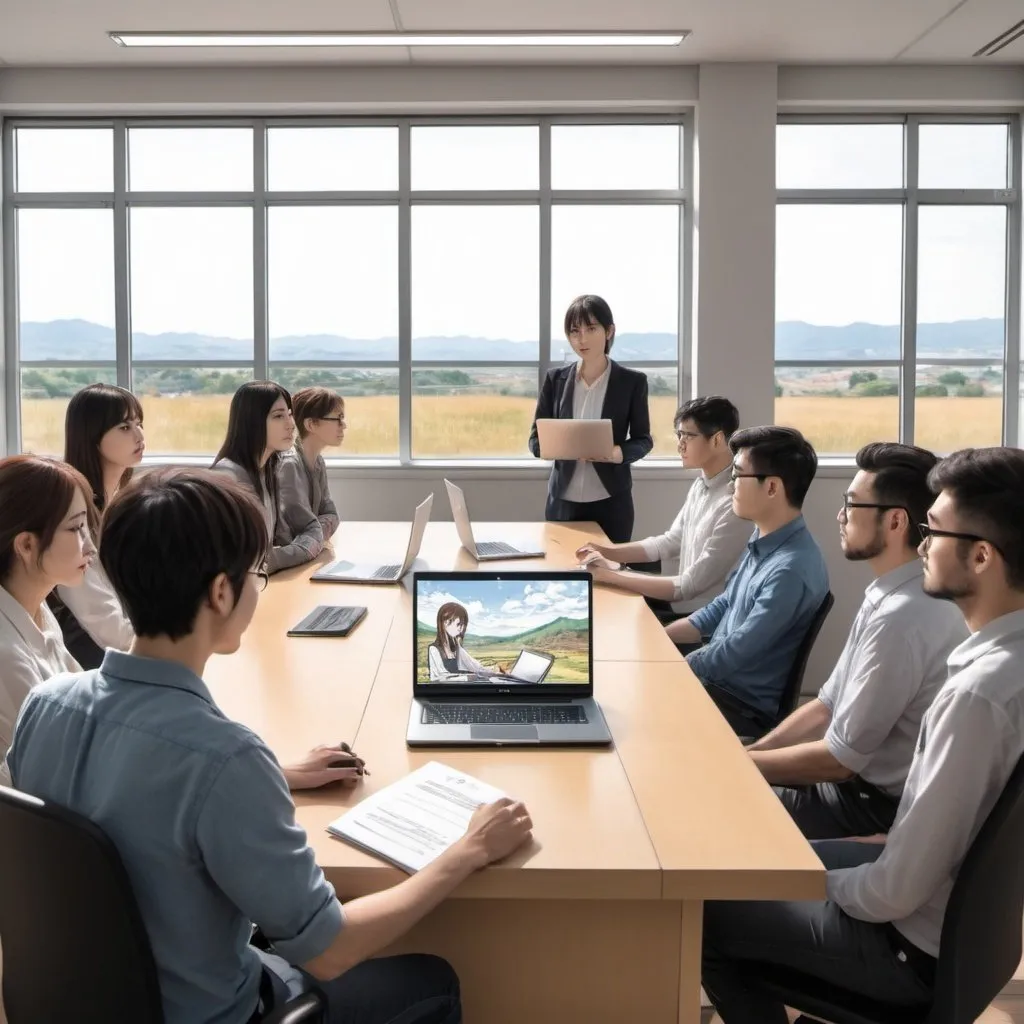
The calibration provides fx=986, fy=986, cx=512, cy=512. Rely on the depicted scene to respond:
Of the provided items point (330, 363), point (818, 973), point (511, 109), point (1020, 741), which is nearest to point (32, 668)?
point (818, 973)

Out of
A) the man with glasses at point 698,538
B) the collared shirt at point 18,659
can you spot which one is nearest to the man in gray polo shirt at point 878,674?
the man with glasses at point 698,538

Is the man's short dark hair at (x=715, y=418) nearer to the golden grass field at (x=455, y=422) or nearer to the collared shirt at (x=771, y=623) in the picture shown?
the collared shirt at (x=771, y=623)

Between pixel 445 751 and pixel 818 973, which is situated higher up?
pixel 445 751

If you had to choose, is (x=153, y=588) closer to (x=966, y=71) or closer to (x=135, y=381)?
(x=135, y=381)

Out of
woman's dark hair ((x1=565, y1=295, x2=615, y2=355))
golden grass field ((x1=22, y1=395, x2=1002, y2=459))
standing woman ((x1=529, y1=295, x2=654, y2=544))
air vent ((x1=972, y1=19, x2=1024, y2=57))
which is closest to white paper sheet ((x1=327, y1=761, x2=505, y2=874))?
standing woman ((x1=529, y1=295, x2=654, y2=544))

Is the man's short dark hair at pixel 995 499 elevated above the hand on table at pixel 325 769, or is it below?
above

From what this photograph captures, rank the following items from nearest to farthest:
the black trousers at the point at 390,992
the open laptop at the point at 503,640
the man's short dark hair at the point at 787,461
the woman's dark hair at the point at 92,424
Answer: the black trousers at the point at 390,992 → the open laptop at the point at 503,640 → the man's short dark hair at the point at 787,461 → the woman's dark hair at the point at 92,424

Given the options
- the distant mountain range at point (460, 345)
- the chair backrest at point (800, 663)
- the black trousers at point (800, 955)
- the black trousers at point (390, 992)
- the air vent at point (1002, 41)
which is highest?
the air vent at point (1002, 41)

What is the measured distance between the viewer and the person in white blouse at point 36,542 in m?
1.72

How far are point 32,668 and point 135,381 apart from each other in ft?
13.9

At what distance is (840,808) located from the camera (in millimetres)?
2057

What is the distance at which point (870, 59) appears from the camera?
504 centimetres

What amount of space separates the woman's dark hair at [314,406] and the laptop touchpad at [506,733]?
8.41 ft

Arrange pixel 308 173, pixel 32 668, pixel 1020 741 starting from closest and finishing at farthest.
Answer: pixel 1020 741 < pixel 32 668 < pixel 308 173
